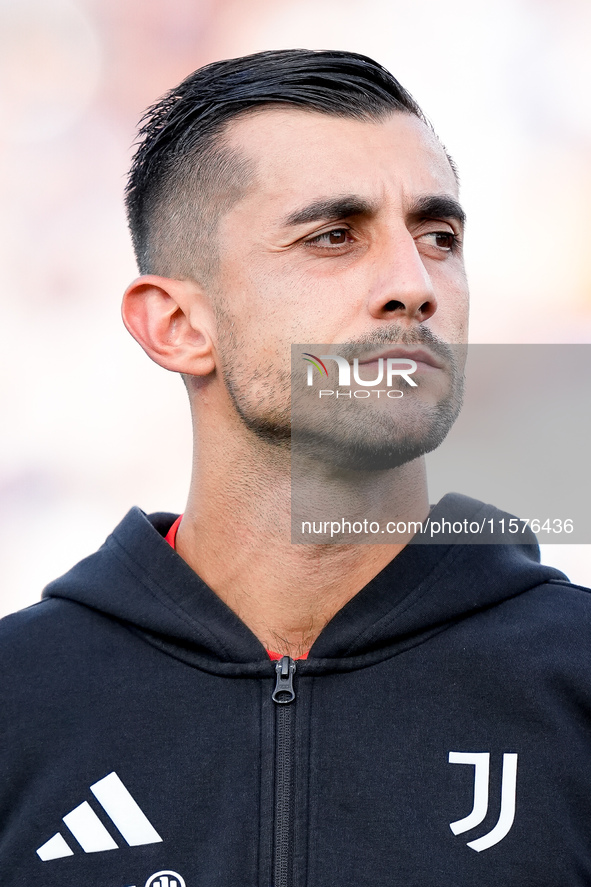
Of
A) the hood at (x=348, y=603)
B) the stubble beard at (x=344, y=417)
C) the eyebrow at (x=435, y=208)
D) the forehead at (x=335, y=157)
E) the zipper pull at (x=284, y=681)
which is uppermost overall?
the forehead at (x=335, y=157)

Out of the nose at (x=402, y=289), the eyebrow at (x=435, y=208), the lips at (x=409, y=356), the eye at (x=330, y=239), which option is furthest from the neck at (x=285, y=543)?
the eyebrow at (x=435, y=208)

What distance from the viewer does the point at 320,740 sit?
2406 millimetres

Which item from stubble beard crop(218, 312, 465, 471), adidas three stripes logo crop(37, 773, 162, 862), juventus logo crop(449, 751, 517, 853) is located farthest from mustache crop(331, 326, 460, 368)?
adidas three stripes logo crop(37, 773, 162, 862)

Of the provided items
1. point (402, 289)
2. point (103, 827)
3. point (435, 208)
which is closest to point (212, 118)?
point (435, 208)

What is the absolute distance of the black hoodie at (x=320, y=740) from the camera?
90.7 inches

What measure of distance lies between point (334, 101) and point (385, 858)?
2036mm

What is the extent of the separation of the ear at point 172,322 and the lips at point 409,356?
56 centimetres

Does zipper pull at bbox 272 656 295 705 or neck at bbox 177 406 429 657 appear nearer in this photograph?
zipper pull at bbox 272 656 295 705

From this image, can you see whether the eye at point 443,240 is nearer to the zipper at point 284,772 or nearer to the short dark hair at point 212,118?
the short dark hair at point 212,118

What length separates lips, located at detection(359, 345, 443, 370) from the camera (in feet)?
8.27

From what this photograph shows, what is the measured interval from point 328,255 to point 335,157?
0.94 ft

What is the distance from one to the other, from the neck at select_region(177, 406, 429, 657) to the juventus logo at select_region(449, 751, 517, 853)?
54cm

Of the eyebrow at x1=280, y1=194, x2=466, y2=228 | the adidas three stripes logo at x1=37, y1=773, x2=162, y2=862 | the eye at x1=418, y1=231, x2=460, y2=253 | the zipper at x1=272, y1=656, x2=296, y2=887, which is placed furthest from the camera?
the eye at x1=418, y1=231, x2=460, y2=253

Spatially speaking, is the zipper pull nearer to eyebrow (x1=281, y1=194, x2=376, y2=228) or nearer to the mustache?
the mustache
